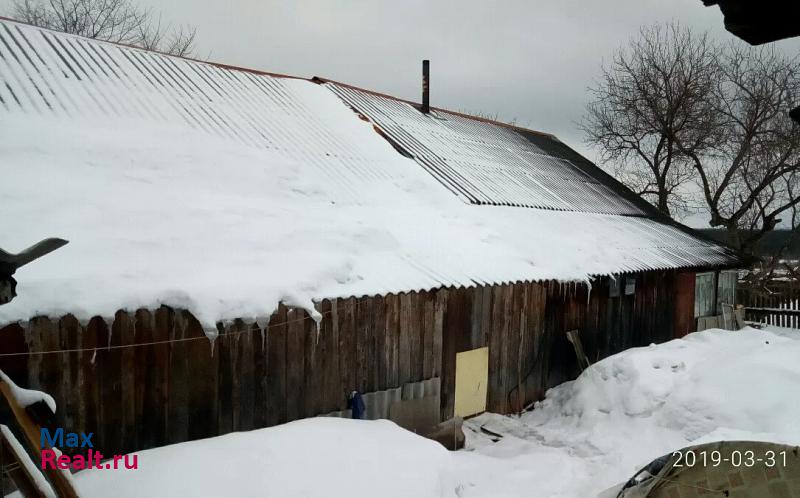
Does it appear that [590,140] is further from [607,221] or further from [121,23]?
[121,23]

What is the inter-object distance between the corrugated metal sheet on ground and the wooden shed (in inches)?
4.7

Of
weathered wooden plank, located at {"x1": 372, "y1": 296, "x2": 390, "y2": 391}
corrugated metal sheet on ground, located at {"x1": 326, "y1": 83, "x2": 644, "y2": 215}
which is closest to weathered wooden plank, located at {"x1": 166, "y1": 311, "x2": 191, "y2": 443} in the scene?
weathered wooden plank, located at {"x1": 372, "y1": 296, "x2": 390, "y2": 391}

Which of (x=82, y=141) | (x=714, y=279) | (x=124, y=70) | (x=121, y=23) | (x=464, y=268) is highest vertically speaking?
(x=121, y=23)

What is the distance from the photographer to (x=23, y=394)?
121 inches

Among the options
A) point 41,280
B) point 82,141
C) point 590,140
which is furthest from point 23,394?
point 590,140

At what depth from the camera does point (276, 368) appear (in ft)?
17.8

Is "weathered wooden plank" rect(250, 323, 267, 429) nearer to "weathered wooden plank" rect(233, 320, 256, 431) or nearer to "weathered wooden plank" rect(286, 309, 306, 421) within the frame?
"weathered wooden plank" rect(233, 320, 256, 431)

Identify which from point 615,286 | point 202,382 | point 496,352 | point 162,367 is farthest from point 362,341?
point 615,286

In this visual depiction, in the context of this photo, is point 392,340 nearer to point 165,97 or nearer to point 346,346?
point 346,346

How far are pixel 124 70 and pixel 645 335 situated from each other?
11524mm

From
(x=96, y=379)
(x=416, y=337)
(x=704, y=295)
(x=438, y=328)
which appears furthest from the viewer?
(x=704, y=295)

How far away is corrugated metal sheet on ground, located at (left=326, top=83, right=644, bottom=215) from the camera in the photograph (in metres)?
10.9

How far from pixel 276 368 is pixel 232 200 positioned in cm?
230

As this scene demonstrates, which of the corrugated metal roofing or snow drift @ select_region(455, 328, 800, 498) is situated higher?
the corrugated metal roofing
